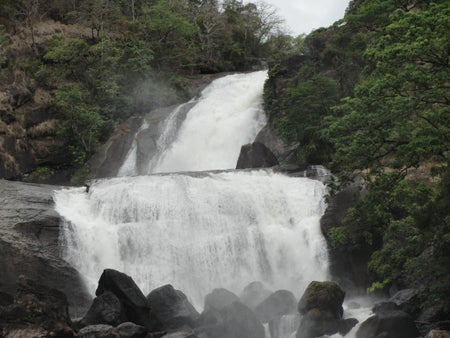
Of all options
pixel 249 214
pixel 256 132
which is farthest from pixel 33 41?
pixel 249 214

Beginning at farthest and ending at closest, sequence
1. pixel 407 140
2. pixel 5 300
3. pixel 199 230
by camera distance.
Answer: pixel 199 230 → pixel 5 300 → pixel 407 140

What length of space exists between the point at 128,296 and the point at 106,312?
0.98m

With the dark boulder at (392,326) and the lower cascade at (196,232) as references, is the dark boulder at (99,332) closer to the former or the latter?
the lower cascade at (196,232)

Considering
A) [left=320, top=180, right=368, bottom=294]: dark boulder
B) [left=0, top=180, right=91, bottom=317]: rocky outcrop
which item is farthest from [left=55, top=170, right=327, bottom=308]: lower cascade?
[left=0, top=180, right=91, bottom=317]: rocky outcrop

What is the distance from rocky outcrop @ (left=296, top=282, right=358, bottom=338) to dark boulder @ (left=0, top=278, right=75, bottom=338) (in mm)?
7867

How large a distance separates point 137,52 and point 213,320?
30.9 meters

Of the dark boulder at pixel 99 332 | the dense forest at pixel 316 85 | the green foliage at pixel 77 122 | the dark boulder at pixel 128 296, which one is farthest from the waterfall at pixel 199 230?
the green foliage at pixel 77 122

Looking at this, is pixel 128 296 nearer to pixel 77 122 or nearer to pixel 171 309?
pixel 171 309

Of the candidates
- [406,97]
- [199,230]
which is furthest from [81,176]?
[406,97]

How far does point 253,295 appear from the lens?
2206cm

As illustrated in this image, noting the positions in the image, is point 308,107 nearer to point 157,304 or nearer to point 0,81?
point 157,304

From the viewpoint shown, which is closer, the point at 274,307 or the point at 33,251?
the point at 274,307

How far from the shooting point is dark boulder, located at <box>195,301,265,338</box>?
19.3 meters

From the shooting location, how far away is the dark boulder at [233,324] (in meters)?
19.3
